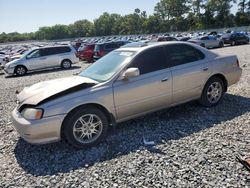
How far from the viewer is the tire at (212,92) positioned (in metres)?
5.98

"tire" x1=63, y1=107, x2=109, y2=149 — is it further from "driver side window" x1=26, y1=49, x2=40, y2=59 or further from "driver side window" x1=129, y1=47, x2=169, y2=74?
"driver side window" x1=26, y1=49, x2=40, y2=59

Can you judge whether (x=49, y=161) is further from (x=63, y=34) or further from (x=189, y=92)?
(x=63, y=34)

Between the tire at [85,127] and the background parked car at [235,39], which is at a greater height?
the background parked car at [235,39]

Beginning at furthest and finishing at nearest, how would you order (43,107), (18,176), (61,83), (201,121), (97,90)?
(201,121)
(61,83)
(97,90)
(43,107)
(18,176)

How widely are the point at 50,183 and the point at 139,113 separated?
6.86 ft

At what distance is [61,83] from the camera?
16.4 feet

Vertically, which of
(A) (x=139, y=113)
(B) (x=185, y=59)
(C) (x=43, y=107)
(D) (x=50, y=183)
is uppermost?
(B) (x=185, y=59)

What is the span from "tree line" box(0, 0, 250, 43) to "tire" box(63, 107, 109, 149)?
87.3 m

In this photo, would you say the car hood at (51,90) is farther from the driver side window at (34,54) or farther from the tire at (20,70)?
the driver side window at (34,54)

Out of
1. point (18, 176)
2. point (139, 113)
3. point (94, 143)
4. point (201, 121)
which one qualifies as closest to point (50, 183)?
point (18, 176)

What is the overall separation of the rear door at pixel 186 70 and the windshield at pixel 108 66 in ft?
2.96

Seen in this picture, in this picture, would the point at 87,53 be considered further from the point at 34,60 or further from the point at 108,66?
the point at 108,66

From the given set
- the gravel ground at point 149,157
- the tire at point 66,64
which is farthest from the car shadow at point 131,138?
the tire at point 66,64

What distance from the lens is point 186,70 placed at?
5551 millimetres
